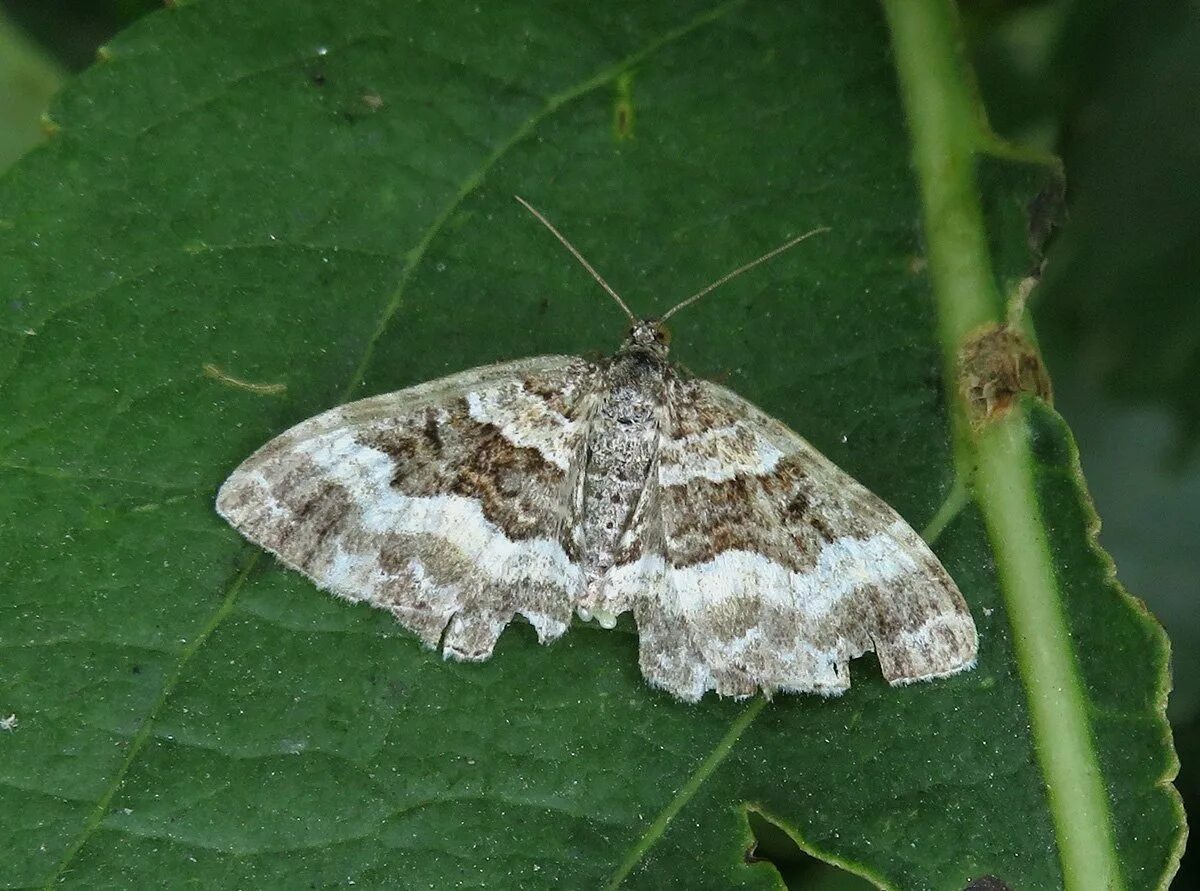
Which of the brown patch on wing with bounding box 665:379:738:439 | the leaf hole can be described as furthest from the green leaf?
the leaf hole

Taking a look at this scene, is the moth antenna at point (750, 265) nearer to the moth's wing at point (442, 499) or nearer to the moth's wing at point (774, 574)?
the moth's wing at point (774, 574)

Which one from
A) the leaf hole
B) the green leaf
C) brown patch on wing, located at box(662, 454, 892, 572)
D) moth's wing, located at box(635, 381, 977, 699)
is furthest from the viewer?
the leaf hole

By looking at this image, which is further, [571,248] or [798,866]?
[798,866]

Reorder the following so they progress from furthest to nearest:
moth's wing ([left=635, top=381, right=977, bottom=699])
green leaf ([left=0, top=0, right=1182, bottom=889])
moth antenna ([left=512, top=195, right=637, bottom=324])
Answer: moth antenna ([left=512, top=195, right=637, bottom=324])
moth's wing ([left=635, top=381, right=977, bottom=699])
green leaf ([left=0, top=0, right=1182, bottom=889])

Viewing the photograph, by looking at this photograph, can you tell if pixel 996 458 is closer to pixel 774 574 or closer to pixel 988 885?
pixel 774 574

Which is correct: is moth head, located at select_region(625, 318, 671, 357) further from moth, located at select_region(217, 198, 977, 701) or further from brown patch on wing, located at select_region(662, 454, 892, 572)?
brown patch on wing, located at select_region(662, 454, 892, 572)

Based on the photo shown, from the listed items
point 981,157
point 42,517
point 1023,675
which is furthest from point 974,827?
point 42,517

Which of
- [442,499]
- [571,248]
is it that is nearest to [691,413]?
[571,248]
